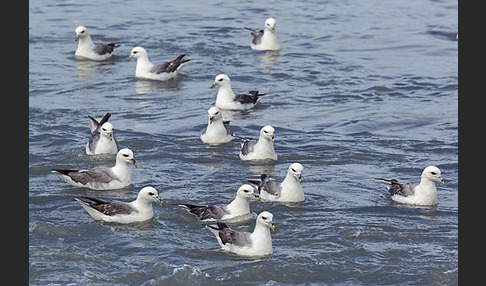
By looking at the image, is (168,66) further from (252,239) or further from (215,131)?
(252,239)

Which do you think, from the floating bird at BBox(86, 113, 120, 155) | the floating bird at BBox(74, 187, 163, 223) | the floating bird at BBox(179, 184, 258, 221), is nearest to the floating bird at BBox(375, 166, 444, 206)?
the floating bird at BBox(179, 184, 258, 221)

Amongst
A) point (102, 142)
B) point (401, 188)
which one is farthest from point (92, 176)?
point (401, 188)

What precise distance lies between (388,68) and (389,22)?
6262 mm

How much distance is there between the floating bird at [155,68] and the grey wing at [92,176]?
26.3 ft

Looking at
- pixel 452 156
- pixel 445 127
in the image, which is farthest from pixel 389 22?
pixel 452 156

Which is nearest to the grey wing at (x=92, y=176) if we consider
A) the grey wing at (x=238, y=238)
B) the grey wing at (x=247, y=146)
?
the grey wing at (x=247, y=146)

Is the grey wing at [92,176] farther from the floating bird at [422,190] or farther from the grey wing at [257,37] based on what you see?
the grey wing at [257,37]

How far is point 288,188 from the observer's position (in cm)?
1516

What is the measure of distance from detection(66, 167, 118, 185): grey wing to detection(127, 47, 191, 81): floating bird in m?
8.02

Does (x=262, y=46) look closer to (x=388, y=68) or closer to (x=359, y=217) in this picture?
(x=388, y=68)

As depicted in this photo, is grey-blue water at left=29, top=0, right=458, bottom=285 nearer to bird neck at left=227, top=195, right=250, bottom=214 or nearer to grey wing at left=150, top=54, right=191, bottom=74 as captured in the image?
bird neck at left=227, top=195, right=250, bottom=214

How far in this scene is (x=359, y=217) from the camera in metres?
14.7

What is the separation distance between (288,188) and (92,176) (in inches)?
133

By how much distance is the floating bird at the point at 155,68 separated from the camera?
23.6 meters
